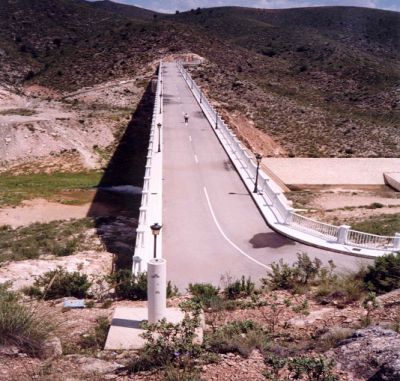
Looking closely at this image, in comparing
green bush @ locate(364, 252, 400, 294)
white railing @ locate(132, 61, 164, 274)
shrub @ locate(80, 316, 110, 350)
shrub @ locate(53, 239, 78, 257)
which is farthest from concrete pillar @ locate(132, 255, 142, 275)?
shrub @ locate(53, 239, 78, 257)

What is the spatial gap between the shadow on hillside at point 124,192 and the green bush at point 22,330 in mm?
8757

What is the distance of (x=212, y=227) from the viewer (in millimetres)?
16750

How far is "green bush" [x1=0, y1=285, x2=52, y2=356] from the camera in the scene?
6.56m

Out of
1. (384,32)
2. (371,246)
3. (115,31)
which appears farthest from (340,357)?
(384,32)

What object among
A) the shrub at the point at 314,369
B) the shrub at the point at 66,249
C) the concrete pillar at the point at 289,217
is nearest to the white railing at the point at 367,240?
the concrete pillar at the point at 289,217

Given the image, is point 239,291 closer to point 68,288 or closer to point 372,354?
point 68,288

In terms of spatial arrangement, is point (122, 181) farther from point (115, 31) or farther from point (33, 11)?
point (33, 11)

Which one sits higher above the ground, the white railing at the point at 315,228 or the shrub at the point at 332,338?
the shrub at the point at 332,338

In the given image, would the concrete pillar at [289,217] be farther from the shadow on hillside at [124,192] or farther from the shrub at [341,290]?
the shrub at [341,290]

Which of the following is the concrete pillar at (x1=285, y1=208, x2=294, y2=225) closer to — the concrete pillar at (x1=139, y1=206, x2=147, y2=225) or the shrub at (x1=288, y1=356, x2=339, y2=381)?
the concrete pillar at (x1=139, y1=206, x2=147, y2=225)

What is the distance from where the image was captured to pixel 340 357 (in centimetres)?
590

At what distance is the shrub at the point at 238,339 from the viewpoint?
6.75 m

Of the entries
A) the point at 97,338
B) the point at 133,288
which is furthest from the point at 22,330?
the point at 133,288

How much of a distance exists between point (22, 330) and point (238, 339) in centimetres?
297
